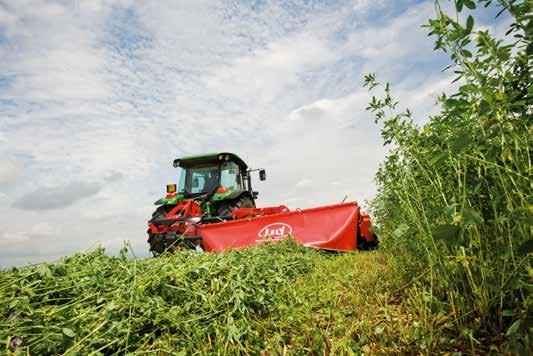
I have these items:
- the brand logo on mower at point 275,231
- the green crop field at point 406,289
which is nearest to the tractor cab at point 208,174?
the brand logo on mower at point 275,231

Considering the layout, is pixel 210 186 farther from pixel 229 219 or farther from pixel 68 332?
pixel 68 332

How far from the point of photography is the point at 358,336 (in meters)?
1.51

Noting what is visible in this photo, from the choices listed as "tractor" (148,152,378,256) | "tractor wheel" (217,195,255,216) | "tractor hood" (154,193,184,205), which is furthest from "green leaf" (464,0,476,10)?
"tractor hood" (154,193,184,205)

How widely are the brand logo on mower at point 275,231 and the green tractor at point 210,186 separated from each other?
211 centimetres

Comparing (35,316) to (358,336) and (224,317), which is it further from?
(358,336)

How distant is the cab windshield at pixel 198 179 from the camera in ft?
28.1

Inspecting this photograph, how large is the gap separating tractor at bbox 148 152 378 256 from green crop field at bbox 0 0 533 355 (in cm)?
166

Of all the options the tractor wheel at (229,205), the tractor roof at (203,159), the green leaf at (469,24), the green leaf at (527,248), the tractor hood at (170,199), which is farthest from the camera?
the tractor roof at (203,159)

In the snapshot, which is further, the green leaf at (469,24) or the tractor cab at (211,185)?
the tractor cab at (211,185)

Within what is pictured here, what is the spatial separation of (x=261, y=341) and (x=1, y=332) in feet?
3.55

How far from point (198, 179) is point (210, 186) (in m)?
0.45

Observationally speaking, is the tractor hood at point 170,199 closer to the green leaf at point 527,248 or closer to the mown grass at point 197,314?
the mown grass at point 197,314

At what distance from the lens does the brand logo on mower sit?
5.44 metres

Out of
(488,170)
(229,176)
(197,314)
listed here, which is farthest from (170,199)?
(488,170)
